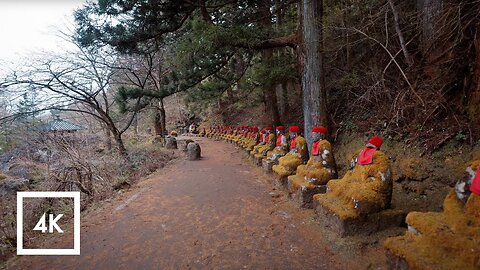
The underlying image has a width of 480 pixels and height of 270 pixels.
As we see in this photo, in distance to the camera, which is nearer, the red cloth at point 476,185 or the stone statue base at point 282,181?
the red cloth at point 476,185

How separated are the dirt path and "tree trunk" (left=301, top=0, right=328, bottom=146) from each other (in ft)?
6.96

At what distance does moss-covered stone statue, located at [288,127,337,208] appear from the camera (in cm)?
405

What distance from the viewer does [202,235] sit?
353cm

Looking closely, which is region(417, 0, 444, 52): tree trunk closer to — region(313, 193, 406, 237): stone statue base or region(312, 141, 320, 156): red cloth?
region(312, 141, 320, 156): red cloth

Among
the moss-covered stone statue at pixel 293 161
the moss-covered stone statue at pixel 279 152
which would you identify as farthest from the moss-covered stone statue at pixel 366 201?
the moss-covered stone statue at pixel 279 152

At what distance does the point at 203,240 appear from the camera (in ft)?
11.1

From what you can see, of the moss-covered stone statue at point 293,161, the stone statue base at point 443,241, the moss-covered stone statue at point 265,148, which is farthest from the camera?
the moss-covered stone statue at point 265,148

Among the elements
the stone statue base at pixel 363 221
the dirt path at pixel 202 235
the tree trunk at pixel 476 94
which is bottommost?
the dirt path at pixel 202 235

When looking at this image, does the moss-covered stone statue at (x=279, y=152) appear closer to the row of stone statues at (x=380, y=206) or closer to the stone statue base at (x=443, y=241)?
the row of stone statues at (x=380, y=206)

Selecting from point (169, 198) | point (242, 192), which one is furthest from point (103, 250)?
point (242, 192)

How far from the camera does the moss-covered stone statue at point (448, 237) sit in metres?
1.82

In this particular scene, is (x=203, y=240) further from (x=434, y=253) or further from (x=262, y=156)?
(x=262, y=156)

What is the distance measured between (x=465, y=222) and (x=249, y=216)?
2740 millimetres

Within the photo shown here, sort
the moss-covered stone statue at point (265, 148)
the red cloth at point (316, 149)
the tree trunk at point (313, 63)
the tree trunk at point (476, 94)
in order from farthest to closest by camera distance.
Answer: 1. the moss-covered stone statue at point (265, 148)
2. the tree trunk at point (313, 63)
3. the red cloth at point (316, 149)
4. the tree trunk at point (476, 94)
